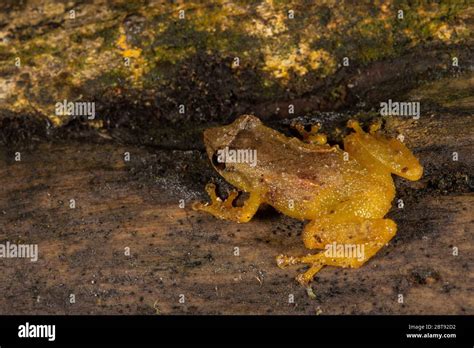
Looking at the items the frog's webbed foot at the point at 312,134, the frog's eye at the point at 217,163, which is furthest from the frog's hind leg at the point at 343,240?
the frog's eye at the point at 217,163

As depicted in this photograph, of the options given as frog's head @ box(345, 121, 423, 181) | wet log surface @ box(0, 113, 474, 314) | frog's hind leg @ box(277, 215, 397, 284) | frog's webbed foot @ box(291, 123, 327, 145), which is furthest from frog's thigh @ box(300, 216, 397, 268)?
frog's webbed foot @ box(291, 123, 327, 145)

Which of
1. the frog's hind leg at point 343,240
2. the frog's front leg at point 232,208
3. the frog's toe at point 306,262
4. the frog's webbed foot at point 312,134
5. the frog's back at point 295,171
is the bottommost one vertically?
the frog's toe at point 306,262

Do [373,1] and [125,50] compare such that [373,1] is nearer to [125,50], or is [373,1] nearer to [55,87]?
[125,50]

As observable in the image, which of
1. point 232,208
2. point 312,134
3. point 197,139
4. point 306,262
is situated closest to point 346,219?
point 306,262

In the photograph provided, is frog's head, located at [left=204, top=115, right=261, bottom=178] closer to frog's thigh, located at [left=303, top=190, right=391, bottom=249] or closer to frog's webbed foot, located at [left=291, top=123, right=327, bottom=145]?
frog's webbed foot, located at [left=291, top=123, right=327, bottom=145]

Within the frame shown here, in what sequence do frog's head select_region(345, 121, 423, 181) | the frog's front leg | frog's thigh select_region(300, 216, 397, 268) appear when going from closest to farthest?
frog's thigh select_region(300, 216, 397, 268) < frog's head select_region(345, 121, 423, 181) < the frog's front leg

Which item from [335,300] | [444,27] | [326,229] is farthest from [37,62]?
[444,27]

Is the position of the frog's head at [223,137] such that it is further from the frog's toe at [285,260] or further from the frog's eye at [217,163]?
the frog's toe at [285,260]
